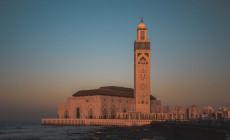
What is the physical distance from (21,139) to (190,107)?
426 ft

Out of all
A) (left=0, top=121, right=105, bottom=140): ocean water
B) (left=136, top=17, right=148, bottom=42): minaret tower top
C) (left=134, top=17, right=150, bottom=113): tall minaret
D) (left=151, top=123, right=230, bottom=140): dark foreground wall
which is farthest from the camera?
(left=136, top=17, right=148, bottom=42): minaret tower top

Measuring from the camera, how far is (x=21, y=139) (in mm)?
61469

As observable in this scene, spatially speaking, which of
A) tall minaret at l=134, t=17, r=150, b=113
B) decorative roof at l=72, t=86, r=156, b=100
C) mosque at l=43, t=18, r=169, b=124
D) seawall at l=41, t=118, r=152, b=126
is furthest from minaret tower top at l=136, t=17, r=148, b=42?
seawall at l=41, t=118, r=152, b=126

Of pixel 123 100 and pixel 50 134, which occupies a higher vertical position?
pixel 123 100

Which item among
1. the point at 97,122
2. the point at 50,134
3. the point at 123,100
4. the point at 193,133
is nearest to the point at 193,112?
the point at 123,100

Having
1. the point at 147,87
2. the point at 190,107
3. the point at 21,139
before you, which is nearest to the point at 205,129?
the point at 21,139

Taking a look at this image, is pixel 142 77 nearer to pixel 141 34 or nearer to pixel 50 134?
pixel 141 34

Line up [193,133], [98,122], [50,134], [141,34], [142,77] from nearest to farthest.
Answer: [193,133], [50,134], [98,122], [142,77], [141,34]

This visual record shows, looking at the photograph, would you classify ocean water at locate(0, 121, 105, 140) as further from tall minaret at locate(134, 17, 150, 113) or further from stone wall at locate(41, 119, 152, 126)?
tall minaret at locate(134, 17, 150, 113)

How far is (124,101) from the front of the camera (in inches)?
4921

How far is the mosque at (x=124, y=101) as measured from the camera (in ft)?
358

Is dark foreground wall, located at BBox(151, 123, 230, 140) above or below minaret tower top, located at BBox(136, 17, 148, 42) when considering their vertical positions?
below

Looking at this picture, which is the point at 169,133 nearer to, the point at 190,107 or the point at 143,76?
the point at 143,76

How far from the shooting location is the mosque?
109 m
